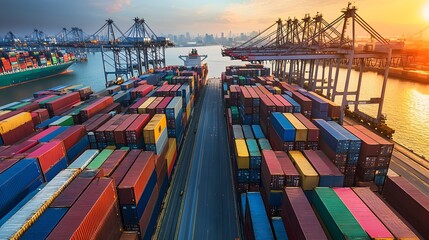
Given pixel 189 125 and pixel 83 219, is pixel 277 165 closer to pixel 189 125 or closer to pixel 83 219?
pixel 83 219

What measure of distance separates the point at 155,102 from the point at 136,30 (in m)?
83.6

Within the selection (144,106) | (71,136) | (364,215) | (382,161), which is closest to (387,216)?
(364,215)

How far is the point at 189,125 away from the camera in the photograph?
48969mm

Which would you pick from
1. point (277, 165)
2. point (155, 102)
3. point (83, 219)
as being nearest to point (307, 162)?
point (277, 165)

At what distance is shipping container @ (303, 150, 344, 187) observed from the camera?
19.5 meters

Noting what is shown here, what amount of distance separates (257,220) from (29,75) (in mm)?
146008

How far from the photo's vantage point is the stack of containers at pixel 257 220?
655 inches

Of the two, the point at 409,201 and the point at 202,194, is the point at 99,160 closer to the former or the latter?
the point at 202,194

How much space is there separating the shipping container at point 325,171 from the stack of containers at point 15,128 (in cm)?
3722

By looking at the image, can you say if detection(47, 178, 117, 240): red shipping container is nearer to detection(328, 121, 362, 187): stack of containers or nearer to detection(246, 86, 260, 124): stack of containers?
detection(328, 121, 362, 187): stack of containers

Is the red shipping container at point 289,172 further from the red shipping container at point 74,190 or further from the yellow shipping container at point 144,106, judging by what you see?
the yellow shipping container at point 144,106

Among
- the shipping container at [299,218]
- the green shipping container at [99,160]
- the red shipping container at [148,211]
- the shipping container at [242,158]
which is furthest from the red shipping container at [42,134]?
the shipping container at [299,218]

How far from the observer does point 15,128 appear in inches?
1195

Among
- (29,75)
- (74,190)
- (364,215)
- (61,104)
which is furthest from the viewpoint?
(29,75)
